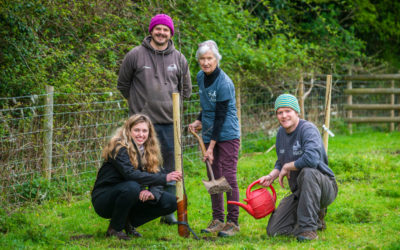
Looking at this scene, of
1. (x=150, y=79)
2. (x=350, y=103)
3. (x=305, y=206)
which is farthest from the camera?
(x=350, y=103)

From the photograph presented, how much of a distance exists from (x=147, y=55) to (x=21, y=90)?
229 centimetres

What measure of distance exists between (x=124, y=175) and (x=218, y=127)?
1022mm

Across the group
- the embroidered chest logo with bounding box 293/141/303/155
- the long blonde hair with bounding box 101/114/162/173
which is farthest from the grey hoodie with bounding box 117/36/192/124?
the embroidered chest logo with bounding box 293/141/303/155

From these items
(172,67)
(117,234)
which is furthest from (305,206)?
(172,67)

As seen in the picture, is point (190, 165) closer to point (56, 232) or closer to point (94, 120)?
point (94, 120)

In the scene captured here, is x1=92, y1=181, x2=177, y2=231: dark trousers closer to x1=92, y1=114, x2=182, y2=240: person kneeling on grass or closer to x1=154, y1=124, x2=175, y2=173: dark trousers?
x1=92, y1=114, x2=182, y2=240: person kneeling on grass

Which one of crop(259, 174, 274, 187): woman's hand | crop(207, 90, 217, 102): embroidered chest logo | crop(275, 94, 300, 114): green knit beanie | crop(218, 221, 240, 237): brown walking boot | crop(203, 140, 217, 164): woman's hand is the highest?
crop(207, 90, 217, 102): embroidered chest logo

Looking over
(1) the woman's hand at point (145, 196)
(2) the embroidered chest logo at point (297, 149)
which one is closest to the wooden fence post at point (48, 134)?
(1) the woman's hand at point (145, 196)

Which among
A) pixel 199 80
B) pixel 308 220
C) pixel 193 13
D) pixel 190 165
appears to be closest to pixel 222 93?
pixel 199 80

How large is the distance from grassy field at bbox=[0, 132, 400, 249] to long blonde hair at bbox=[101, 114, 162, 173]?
0.70 metres

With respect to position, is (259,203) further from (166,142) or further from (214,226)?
(166,142)

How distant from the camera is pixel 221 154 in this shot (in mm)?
5020

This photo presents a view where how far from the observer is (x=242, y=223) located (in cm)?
533

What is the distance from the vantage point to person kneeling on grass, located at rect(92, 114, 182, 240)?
4.59 m
